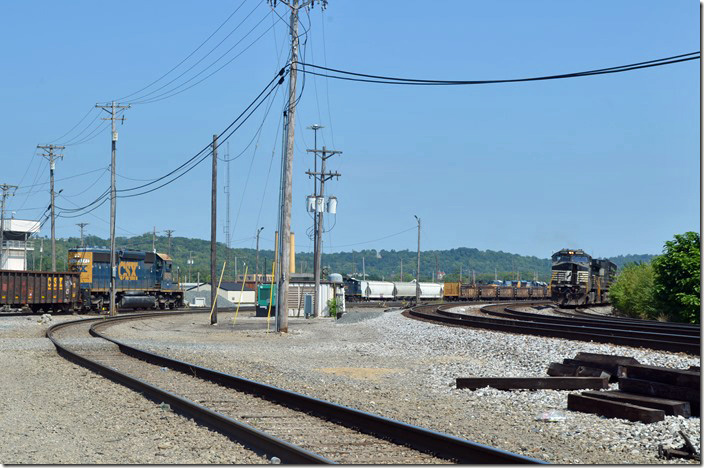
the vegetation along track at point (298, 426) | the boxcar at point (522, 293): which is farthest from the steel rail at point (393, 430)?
the boxcar at point (522, 293)

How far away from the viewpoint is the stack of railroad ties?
30.7 feet

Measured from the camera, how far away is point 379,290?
280ft

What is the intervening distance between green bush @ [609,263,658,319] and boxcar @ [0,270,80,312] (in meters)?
30.1

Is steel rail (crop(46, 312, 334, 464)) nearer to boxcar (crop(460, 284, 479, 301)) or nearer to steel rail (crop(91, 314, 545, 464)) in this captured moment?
steel rail (crop(91, 314, 545, 464))

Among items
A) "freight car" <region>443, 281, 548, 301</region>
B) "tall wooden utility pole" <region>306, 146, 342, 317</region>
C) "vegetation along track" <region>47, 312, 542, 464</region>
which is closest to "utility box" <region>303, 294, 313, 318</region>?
"tall wooden utility pole" <region>306, 146, 342, 317</region>

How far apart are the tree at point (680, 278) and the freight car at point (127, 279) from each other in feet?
104

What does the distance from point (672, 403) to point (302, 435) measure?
435 centimetres

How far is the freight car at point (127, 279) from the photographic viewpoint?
48.8 m

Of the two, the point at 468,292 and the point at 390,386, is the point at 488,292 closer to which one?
the point at 468,292

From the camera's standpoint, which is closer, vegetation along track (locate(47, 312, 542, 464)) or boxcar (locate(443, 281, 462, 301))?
vegetation along track (locate(47, 312, 542, 464))

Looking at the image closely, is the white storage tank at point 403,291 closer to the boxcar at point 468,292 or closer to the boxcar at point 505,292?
the boxcar at point 468,292

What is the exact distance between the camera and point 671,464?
7262mm

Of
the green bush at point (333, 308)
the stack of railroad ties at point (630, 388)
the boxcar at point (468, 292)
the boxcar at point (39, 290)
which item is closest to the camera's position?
the stack of railroad ties at point (630, 388)

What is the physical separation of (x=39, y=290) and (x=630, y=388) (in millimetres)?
37613
